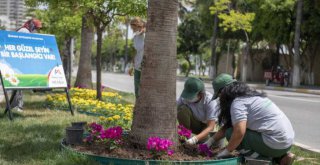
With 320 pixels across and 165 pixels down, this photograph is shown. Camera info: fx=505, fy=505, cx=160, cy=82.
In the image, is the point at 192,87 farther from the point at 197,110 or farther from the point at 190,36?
the point at 190,36

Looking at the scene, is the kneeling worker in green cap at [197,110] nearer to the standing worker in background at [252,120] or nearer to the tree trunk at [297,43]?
the standing worker in background at [252,120]

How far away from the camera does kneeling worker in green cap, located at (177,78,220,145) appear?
5.41 metres

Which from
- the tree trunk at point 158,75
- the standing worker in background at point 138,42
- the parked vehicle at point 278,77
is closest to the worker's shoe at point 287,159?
the tree trunk at point 158,75

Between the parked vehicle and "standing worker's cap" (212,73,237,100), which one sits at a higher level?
"standing worker's cap" (212,73,237,100)

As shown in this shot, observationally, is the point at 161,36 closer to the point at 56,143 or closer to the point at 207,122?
the point at 207,122

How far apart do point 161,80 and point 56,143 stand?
Result: 5.59 feet

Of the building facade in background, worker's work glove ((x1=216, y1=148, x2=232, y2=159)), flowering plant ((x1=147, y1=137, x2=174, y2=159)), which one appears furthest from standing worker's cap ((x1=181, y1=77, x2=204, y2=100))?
the building facade in background

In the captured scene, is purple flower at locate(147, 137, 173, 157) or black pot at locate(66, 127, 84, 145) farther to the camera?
black pot at locate(66, 127, 84, 145)

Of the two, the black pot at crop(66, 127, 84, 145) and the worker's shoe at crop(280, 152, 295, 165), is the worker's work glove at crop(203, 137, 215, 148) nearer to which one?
the worker's shoe at crop(280, 152, 295, 165)

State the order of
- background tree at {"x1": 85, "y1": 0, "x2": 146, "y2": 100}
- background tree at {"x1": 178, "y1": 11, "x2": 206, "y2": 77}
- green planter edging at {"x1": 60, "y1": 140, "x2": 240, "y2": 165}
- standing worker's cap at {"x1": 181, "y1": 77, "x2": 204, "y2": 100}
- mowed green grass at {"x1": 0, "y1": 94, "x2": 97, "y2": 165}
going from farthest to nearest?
background tree at {"x1": 178, "y1": 11, "x2": 206, "y2": 77}
background tree at {"x1": 85, "y1": 0, "x2": 146, "y2": 100}
standing worker's cap at {"x1": 181, "y1": 77, "x2": 204, "y2": 100}
mowed green grass at {"x1": 0, "y1": 94, "x2": 97, "y2": 165}
green planter edging at {"x1": 60, "y1": 140, "x2": 240, "y2": 165}

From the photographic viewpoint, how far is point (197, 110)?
571 centimetres

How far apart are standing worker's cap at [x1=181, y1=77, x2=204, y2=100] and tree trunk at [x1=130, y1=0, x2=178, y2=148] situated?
43 cm

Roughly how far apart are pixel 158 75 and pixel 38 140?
1948mm

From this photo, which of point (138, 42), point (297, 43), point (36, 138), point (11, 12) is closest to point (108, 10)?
point (138, 42)
